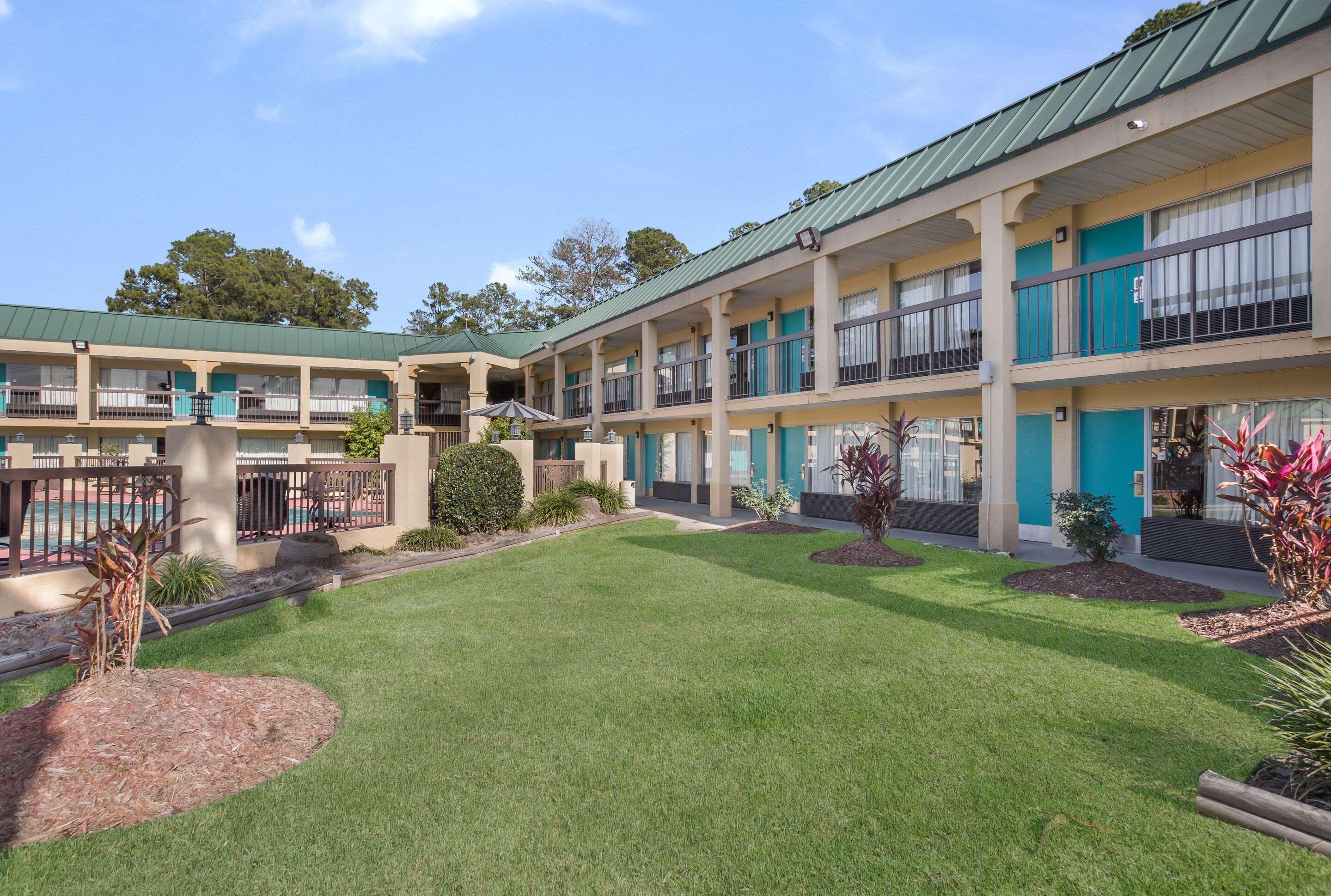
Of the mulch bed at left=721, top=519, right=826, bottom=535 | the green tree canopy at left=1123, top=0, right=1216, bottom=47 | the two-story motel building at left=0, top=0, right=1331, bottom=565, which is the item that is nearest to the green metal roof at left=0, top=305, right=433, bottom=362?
the two-story motel building at left=0, top=0, right=1331, bottom=565

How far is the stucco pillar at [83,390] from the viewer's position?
2517 cm

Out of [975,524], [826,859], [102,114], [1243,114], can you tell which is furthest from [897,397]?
[102,114]

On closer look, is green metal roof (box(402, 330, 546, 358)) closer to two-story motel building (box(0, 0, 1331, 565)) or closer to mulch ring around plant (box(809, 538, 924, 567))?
two-story motel building (box(0, 0, 1331, 565))

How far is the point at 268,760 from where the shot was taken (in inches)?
145

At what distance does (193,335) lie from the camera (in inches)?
1093

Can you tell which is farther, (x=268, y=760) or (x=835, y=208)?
(x=835, y=208)

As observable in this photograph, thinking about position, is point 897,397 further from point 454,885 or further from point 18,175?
point 18,175

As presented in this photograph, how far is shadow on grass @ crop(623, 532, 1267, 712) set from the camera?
16.6 ft

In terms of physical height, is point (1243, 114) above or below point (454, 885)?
above

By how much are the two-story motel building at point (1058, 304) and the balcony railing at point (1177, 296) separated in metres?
0.04

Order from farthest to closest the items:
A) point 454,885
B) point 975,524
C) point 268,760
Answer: point 975,524, point 268,760, point 454,885

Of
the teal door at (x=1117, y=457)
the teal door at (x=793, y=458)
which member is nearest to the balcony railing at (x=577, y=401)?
the teal door at (x=793, y=458)

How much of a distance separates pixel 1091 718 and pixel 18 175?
36.5 meters

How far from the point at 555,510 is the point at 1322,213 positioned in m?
13.0
